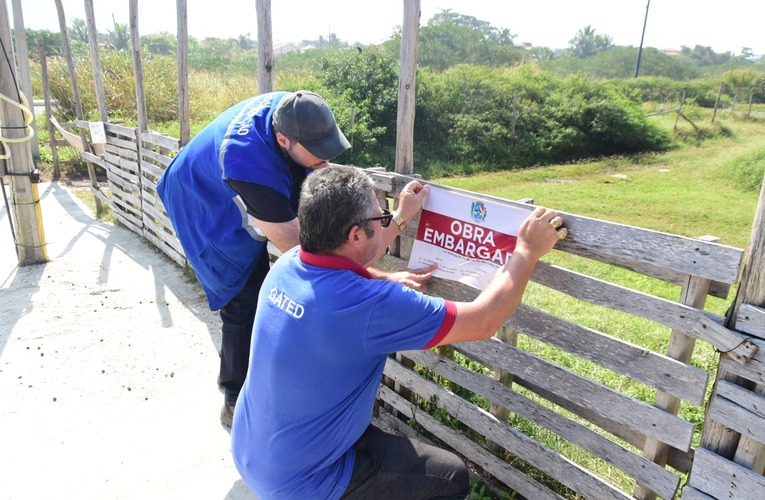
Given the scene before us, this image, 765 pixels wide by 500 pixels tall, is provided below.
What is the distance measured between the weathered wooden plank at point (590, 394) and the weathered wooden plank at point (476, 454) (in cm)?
51

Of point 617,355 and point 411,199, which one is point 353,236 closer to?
point 411,199

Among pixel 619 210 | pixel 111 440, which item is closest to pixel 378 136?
pixel 619 210

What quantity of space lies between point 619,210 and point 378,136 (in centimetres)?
727

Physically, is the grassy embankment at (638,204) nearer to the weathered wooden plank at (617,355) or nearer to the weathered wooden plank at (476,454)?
the weathered wooden plank at (476,454)

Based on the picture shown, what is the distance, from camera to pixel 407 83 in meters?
3.12

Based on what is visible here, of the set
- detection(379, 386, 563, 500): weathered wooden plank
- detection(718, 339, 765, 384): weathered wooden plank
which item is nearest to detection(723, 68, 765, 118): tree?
detection(379, 386, 563, 500): weathered wooden plank

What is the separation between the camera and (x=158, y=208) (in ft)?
22.6

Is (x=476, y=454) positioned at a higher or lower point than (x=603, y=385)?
lower

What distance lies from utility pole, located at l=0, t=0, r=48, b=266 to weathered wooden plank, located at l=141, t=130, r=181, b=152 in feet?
3.97

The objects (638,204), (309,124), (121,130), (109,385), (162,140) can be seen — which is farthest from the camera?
(638,204)

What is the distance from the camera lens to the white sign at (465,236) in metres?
2.52

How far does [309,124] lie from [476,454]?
1.95 m

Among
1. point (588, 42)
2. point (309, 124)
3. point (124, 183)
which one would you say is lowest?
point (124, 183)

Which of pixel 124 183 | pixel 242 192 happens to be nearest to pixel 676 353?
pixel 242 192
